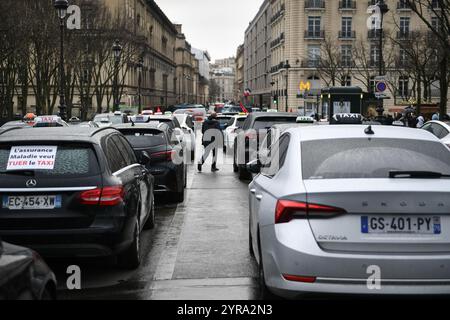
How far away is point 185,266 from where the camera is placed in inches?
301

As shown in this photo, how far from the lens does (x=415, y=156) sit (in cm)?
557

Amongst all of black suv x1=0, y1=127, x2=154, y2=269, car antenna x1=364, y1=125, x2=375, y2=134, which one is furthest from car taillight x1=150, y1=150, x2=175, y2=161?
car antenna x1=364, y1=125, x2=375, y2=134

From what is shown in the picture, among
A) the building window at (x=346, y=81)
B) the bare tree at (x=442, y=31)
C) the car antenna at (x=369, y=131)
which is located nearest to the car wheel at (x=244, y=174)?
the bare tree at (x=442, y=31)

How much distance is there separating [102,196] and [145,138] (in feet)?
20.1

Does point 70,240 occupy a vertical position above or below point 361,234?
below

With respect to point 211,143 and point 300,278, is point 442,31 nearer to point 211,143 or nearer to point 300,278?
point 211,143

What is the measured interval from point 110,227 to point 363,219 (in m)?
2.84

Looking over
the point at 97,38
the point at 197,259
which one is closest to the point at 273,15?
the point at 97,38

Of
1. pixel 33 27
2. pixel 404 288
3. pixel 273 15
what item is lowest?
pixel 404 288

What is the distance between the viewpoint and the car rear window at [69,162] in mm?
6707

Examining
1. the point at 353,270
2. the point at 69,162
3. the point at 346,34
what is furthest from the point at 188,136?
the point at 346,34

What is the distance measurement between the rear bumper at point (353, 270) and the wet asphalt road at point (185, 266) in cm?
148

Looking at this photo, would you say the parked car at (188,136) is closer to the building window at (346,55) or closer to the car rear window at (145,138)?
the car rear window at (145,138)
